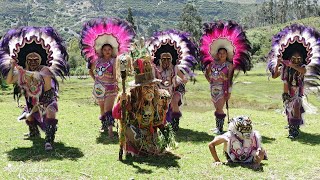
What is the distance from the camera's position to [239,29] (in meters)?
11.9


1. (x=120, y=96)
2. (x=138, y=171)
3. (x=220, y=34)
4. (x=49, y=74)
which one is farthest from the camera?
(x=220, y=34)

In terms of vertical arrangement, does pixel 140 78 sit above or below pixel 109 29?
below

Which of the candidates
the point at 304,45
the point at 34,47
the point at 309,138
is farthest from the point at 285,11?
the point at 34,47

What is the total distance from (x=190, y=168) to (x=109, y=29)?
16.1 feet

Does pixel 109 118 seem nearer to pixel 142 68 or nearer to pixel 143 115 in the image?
pixel 143 115

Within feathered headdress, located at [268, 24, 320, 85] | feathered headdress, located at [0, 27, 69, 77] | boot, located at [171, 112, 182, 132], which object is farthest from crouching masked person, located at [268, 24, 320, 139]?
feathered headdress, located at [0, 27, 69, 77]

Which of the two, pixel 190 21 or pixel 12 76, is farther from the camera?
pixel 190 21

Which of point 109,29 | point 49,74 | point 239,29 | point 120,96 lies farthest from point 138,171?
point 239,29

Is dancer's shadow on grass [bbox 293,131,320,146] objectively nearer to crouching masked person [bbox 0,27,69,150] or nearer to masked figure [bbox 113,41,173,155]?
masked figure [bbox 113,41,173,155]

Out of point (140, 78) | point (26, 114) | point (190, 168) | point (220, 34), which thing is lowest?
point (190, 168)

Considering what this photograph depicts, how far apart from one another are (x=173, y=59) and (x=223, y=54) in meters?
1.44

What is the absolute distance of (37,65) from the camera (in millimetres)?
9641

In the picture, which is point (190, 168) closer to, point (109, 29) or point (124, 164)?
point (124, 164)

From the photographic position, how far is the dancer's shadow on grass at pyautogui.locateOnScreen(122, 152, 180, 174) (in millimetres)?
8664
